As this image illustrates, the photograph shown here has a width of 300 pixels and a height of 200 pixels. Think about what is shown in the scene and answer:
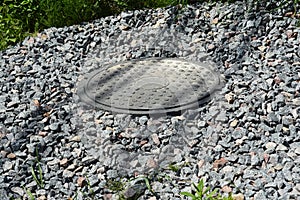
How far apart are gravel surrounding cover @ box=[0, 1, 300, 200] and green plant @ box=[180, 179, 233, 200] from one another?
0.18 ft

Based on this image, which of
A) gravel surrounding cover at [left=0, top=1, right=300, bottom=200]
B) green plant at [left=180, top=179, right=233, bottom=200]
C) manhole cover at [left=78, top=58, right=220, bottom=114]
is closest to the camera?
green plant at [left=180, top=179, right=233, bottom=200]

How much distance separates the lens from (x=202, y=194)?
2346 millimetres

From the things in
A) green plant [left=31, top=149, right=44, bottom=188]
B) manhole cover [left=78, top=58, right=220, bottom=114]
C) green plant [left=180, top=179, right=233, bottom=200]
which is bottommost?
green plant [left=31, top=149, right=44, bottom=188]

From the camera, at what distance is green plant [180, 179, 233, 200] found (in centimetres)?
232

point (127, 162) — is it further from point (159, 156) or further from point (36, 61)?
point (36, 61)

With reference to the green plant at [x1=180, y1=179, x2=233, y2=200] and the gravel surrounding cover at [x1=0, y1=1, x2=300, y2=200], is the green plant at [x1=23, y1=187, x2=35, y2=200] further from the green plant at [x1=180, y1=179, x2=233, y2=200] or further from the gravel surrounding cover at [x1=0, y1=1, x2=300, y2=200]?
the green plant at [x1=180, y1=179, x2=233, y2=200]

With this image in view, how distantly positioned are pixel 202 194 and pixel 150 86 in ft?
3.40

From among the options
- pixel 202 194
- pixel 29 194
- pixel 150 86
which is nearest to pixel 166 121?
pixel 150 86

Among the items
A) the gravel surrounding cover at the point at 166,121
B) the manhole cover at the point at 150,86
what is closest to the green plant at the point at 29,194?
the gravel surrounding cover at the point at 166,121

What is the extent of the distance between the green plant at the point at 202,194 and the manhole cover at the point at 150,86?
0.65m

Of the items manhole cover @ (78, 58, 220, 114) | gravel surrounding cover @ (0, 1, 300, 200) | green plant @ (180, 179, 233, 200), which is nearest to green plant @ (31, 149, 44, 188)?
gravel surrounding cover @ (0, 1, 300, 200)

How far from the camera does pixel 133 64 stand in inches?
139

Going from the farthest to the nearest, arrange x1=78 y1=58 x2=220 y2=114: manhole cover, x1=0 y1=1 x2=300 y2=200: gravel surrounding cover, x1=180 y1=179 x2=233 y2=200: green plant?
1. x1=78 y1=58 x2=220 y2=114: manhole cover
2. x1=0 y1=1 x2=300 y2=200: gravel surrounding cover
3. x1=180 y1=179 x2=233 y2=200: green plant

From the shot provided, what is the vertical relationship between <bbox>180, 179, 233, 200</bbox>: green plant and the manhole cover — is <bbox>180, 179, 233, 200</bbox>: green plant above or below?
below
